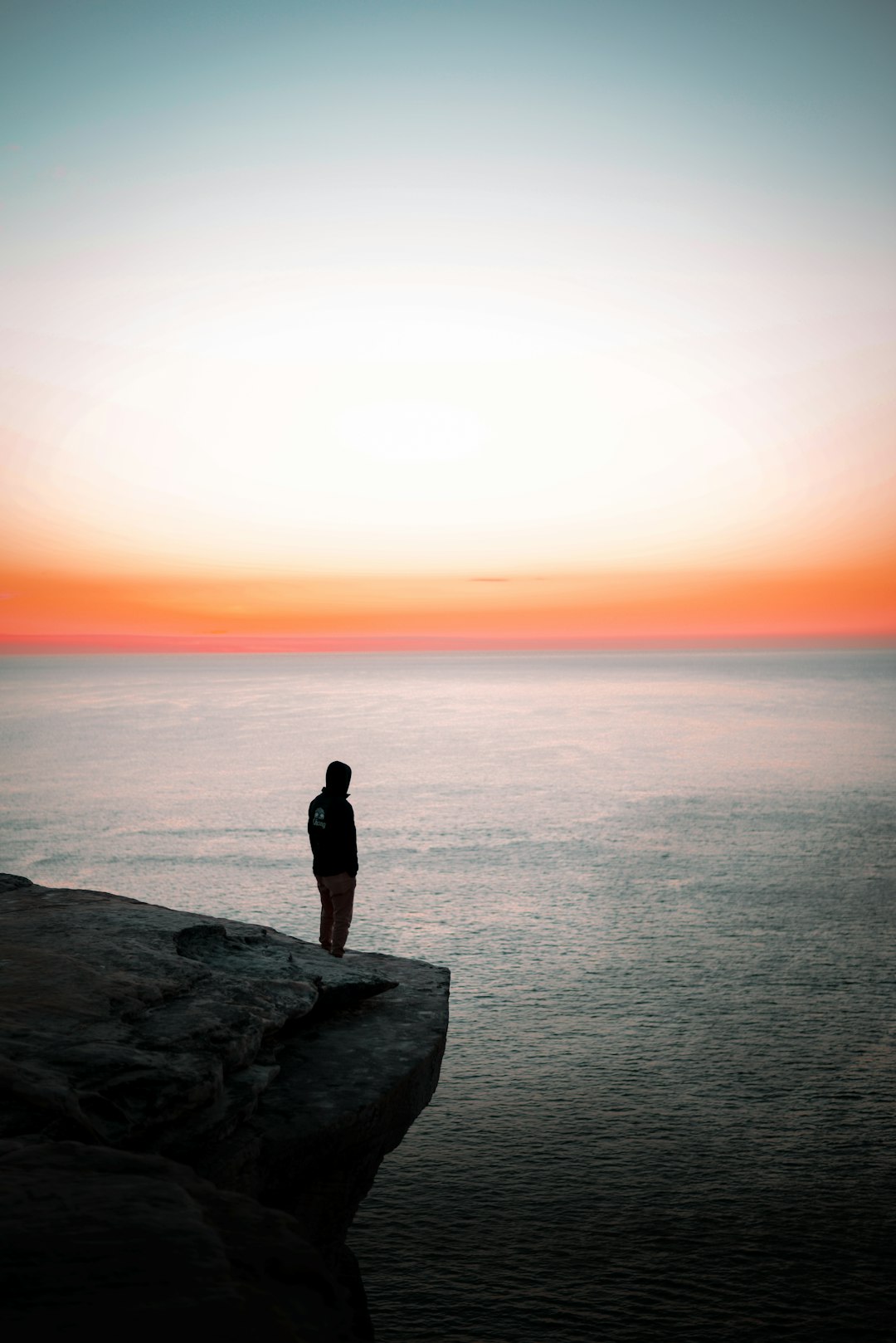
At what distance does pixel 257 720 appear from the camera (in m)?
89.5

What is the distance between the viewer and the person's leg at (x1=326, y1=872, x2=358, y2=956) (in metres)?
13.2

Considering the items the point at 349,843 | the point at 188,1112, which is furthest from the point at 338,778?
the point at 188,1112

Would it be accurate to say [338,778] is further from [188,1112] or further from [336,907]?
[188,1112]

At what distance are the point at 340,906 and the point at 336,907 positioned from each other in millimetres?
68

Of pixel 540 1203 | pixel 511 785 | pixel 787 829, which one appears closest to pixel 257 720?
pixel 511 785

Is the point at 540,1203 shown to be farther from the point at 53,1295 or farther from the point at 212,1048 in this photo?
the point at 53,1295

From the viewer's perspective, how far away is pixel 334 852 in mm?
13094

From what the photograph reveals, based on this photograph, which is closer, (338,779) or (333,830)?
(338,779)

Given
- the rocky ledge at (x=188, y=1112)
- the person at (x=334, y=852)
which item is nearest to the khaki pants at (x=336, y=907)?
the person at (x=334, y=852)

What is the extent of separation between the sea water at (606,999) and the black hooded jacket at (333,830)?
11.7ft

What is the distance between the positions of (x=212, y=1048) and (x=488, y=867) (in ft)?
71.0

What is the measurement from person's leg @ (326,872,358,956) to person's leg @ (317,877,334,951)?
0.06 meters

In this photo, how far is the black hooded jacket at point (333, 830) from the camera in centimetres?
1281

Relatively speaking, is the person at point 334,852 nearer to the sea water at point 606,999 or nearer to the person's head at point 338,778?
the person's head at point 338,778
